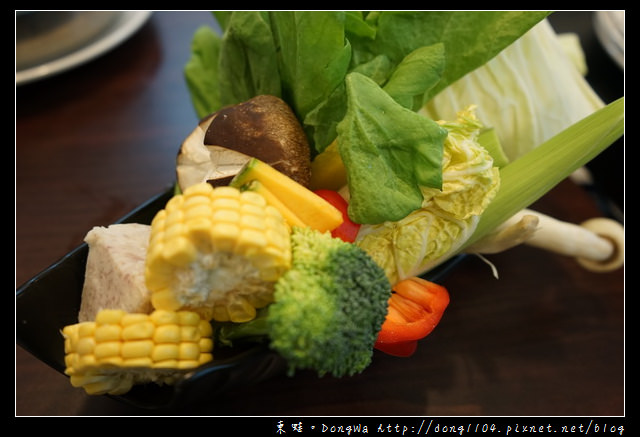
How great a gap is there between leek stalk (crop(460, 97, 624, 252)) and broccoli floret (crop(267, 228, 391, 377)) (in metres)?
0.42

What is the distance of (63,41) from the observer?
2.05 meters

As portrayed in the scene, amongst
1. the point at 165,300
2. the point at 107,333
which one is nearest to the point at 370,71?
the point at 165,300

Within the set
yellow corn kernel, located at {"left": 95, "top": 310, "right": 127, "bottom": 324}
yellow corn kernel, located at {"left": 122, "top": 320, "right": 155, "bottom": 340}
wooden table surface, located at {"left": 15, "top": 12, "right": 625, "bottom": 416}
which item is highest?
yellow corn kernel, located at {"left": 95, "top": 310, "right": 127, "bottom": 324}

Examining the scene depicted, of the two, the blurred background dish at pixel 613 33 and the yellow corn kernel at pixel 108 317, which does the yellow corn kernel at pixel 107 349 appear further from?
the blurred background dish at pixel 613 33

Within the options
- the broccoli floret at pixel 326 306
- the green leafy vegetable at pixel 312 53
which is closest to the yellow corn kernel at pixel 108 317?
the broccoli floret at pixel 326 306

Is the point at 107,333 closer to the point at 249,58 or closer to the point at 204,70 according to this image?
the point at 249,58

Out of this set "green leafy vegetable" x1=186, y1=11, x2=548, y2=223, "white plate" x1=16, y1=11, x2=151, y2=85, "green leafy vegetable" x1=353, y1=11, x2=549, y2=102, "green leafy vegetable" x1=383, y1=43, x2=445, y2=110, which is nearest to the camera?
"green leafy vegetable" x1=186, y1=11, x2=548, y2=223

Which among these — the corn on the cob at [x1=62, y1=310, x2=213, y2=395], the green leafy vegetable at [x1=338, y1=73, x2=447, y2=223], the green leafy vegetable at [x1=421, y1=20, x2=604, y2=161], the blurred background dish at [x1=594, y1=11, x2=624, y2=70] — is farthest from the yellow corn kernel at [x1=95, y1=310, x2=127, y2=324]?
the blurred background dish at [x1=594, y1=11, x2=624, y2=70]

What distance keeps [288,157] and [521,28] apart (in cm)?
69

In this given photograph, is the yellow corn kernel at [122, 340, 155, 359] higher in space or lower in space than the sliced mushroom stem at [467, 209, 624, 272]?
higher

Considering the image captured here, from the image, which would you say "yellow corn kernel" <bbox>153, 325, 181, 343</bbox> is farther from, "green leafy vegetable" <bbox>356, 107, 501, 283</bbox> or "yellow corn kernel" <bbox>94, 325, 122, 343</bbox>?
"green leafy vegetable" <bbox>356, 107, 501, 283</bbox>

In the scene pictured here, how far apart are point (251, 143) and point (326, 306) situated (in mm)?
429

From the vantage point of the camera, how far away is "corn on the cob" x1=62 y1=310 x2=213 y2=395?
35.3 inches

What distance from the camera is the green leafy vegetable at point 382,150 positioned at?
1.02 meters
